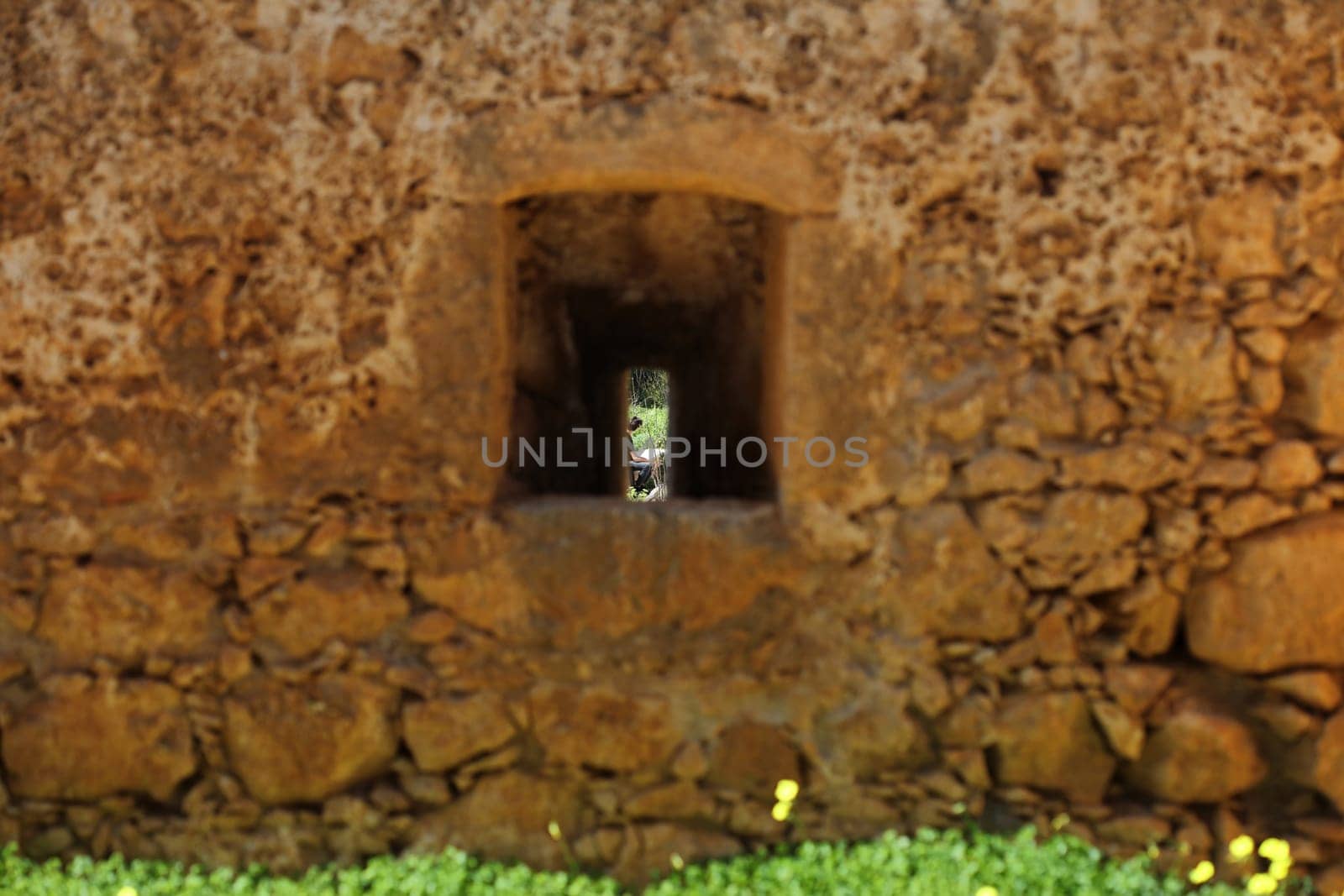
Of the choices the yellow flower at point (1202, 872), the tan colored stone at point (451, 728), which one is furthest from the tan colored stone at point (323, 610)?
the yellow flower at point (1202, 872)

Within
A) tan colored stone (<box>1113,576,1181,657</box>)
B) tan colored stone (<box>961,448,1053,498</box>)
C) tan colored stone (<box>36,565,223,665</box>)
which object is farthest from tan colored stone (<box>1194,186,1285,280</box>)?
tan colored stone (<box>36,565,223,665</box>)

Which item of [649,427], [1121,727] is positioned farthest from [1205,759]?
[649,427]

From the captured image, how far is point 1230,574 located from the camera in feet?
8.61

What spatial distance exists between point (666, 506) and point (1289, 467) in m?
1.59

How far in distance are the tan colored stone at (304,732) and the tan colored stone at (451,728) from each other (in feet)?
0.24

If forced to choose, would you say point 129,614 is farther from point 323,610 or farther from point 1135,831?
point 1135,831

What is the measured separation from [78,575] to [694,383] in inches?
90.9

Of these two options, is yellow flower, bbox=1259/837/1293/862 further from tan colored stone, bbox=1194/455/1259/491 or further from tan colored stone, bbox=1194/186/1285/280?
tan colored stone, bbox=1194/186/1285/280

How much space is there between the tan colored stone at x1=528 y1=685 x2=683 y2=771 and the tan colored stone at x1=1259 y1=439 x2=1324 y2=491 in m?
1.65

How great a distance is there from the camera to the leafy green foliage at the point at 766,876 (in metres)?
2.41

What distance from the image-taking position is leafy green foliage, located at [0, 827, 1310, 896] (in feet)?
7.89

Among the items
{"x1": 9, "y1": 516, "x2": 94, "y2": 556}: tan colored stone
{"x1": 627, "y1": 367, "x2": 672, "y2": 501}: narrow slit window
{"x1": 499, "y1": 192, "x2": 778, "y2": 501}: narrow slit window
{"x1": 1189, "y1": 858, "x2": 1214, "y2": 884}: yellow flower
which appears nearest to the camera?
{"x1": 1189, "y1": 858, "x2": 1214, "y2": 884}: yellow flower

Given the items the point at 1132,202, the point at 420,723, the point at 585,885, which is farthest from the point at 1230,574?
the point at 420,723

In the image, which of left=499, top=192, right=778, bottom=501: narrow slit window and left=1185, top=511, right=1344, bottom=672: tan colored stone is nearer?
left=1185, top=511, right=1344, bottom=672: tan colored stone
